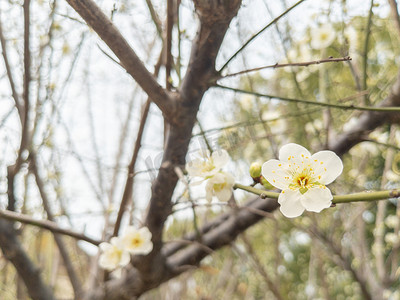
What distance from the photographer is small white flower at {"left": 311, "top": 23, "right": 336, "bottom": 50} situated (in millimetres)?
1248

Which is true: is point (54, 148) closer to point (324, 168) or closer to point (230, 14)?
point (230, 14)

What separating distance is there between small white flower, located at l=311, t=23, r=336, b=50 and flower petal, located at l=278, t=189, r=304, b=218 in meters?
0.94

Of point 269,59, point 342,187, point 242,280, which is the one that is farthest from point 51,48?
point 242,280

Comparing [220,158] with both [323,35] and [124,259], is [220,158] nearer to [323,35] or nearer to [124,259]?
[124,259]

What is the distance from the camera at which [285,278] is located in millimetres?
2838

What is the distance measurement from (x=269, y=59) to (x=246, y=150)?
0.54m

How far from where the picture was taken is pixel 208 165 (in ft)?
2.11

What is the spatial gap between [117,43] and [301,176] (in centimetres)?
38

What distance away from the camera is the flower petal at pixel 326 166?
0.49 m

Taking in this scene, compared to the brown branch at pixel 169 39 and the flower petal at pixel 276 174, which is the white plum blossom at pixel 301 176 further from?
the brown branch at pixel 169 39

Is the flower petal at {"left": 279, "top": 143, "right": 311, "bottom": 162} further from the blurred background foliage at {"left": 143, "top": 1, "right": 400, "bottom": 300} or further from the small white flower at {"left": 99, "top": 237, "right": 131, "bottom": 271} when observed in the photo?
the small white flower at {"left": 99, "top": 237, "right": 131, "bottom": 271}

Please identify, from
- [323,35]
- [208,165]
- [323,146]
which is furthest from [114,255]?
[323,35]

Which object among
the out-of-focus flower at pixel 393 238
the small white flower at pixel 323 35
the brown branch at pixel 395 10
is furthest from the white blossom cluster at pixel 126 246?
the out-of-focus flower at pixel 393 238

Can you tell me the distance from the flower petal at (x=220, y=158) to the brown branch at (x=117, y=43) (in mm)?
169
